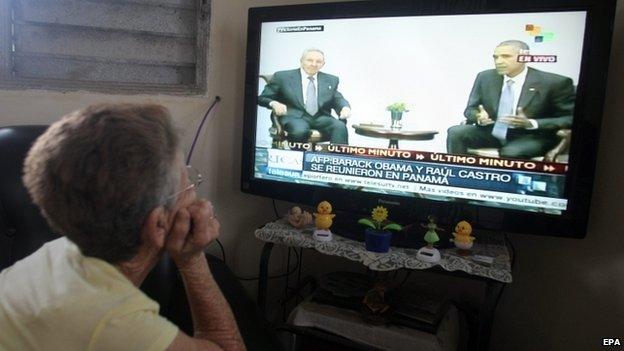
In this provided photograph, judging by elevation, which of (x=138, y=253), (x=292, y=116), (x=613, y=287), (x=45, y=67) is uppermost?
(x=45, y=67)

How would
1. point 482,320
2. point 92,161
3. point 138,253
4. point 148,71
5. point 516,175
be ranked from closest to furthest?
point 92,161 → point 138,253 → point 482,320 → point 516,175 → point 148,71

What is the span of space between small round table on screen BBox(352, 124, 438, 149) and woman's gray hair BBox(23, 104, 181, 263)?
2.88 ft

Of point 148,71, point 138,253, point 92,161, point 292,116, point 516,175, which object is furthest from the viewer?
point 148,71

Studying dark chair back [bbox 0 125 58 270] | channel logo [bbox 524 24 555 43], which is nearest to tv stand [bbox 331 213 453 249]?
channel logo [bbox 524 24 555 43]

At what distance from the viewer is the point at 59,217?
66 cm

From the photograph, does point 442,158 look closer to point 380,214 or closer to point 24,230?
point 380,214

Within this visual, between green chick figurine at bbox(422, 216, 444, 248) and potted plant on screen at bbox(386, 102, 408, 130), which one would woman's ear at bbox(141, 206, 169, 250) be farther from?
potted plant on screen at bbox(386, 102, 408, 130)

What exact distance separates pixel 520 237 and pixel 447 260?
0.47m

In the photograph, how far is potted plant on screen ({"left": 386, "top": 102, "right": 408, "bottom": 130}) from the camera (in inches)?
55.3

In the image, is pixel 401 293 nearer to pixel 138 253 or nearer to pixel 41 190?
pixel 138 253

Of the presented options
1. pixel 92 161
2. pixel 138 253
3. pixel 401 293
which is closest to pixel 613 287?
pixel 401 293

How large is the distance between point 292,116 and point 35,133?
831mm

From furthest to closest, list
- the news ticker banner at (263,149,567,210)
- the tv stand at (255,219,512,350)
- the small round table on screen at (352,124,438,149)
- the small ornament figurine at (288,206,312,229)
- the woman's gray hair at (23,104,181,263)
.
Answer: the small ornament figurine at (288,206,312,229) → the small round table on screen at (352,124,438,149) → the news ticker banner at (263,149,567,210) → the tv stand at (255,219,512,350) → the woman's gray hair at (23,104,181,263)

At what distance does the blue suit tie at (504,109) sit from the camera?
128cm
